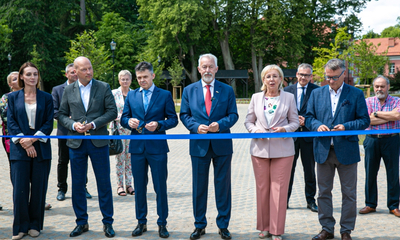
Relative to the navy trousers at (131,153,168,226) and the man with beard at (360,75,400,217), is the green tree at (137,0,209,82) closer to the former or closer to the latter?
the man with beard at (360,75,400,217)

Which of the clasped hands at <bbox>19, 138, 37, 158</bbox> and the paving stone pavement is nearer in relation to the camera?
the clasped hands at <bbox>19, 138, 37, 158</bbox>

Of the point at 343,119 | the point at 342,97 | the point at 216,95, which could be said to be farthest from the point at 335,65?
the point at 216,95

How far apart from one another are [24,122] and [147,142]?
160cm

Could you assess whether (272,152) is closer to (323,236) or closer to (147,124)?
(323,236)

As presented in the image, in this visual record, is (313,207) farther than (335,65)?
Yes

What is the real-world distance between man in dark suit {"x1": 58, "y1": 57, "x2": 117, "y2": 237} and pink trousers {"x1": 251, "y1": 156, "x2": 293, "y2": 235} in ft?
6.40

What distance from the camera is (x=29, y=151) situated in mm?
4887

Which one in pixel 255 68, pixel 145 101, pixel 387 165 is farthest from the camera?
pixel 255 68

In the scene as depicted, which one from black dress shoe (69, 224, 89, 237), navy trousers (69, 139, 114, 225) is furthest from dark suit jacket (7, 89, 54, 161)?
black dress shoe (69, 224, 89, 237)

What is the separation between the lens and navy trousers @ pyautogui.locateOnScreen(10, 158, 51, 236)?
493 centimetres

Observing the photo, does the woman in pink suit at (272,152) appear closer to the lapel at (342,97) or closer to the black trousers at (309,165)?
the lapel at (342,97)

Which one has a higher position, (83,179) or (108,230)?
(83,179)

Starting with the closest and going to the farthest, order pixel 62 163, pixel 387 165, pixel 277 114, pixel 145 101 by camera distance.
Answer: pixel 277 114
pixel 145 101
pixel 387 165
pixel 62 163

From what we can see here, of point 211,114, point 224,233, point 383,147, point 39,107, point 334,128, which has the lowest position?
point 224,233
